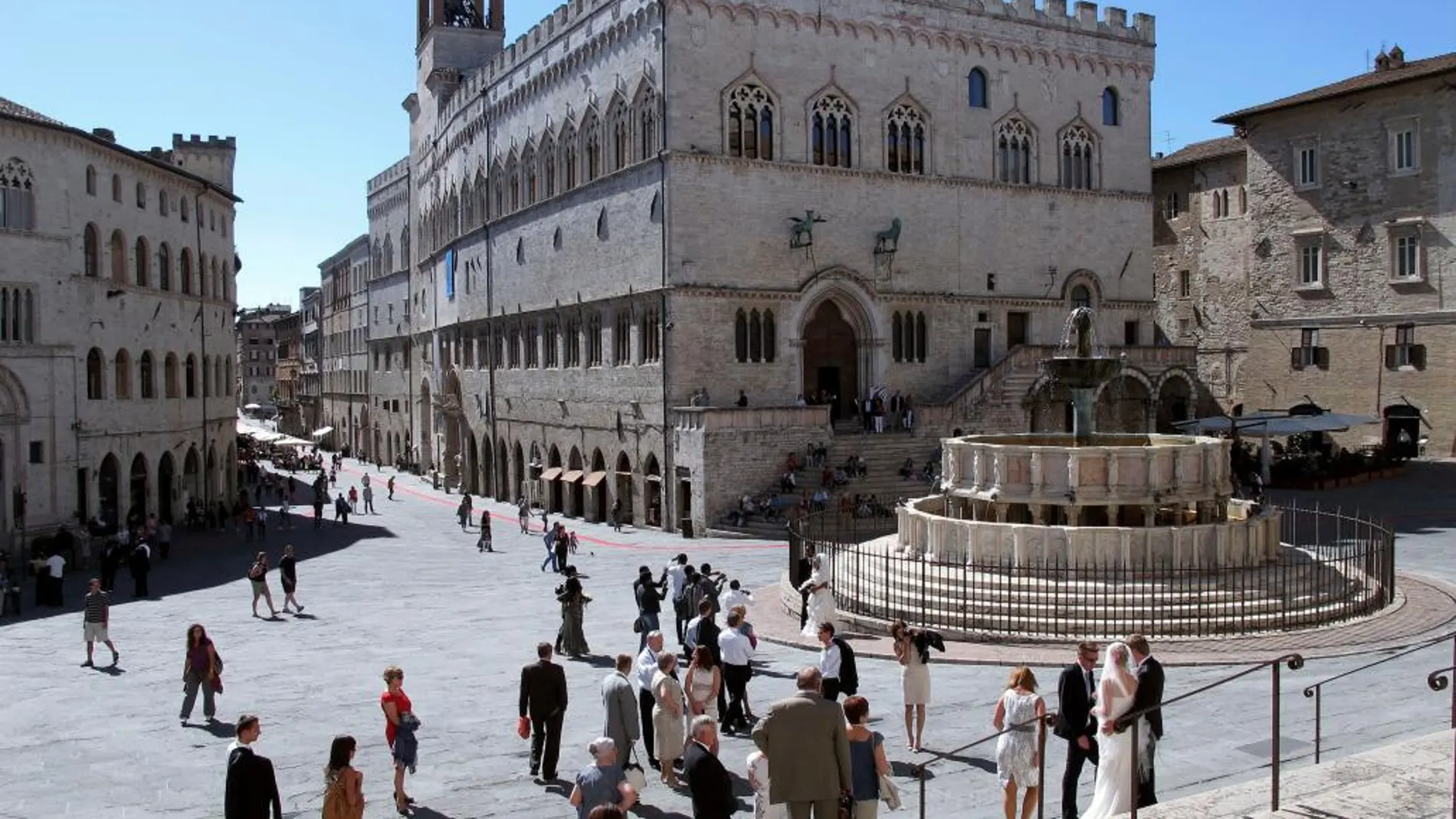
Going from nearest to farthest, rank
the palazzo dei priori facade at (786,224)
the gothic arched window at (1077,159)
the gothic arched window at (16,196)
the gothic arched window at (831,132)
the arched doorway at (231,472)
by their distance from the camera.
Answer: the gothic arched window at (16,196)
the palazzo dei priori facade at (786,224)
the gothic arched window at (831,132)
the gothic arched window at (1077,159)
the arched doorway at (231,472)

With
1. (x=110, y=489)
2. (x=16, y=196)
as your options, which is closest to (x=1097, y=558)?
(x=16, y=196)

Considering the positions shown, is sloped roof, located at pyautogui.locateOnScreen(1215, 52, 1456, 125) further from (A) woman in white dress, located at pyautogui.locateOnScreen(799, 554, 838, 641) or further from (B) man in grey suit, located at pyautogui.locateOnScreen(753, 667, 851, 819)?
(B) man in grey suit, located at pyautogui.locateOnScreen(753, 667, 851, 819)

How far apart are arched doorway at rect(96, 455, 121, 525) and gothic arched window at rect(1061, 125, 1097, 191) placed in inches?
1328

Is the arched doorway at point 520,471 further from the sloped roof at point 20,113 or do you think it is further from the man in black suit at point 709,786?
the man in black suit at point 709,786

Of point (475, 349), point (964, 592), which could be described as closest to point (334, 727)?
point (964, 592)

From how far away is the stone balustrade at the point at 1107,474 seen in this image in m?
20.0

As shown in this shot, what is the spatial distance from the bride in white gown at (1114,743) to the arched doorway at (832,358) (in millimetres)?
32328

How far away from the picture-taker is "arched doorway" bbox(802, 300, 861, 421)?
42562 millimetres

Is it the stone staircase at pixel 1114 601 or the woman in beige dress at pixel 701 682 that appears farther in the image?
the stone staircase at pixel 1114 601

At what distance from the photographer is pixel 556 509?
157 feet

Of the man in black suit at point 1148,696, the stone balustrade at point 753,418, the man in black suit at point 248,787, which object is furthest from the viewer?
the stone balustrade at point 753,418

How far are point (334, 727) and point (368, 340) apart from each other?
7066 cm

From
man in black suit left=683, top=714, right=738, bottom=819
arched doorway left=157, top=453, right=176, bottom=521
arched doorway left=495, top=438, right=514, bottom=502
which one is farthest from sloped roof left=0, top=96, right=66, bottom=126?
man in black suit left=683, top=714, right=738, bottom=819

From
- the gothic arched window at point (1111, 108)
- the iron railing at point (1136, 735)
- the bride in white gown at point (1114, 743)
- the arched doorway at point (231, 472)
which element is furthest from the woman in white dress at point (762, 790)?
the arched doorway at point (231, 472)
